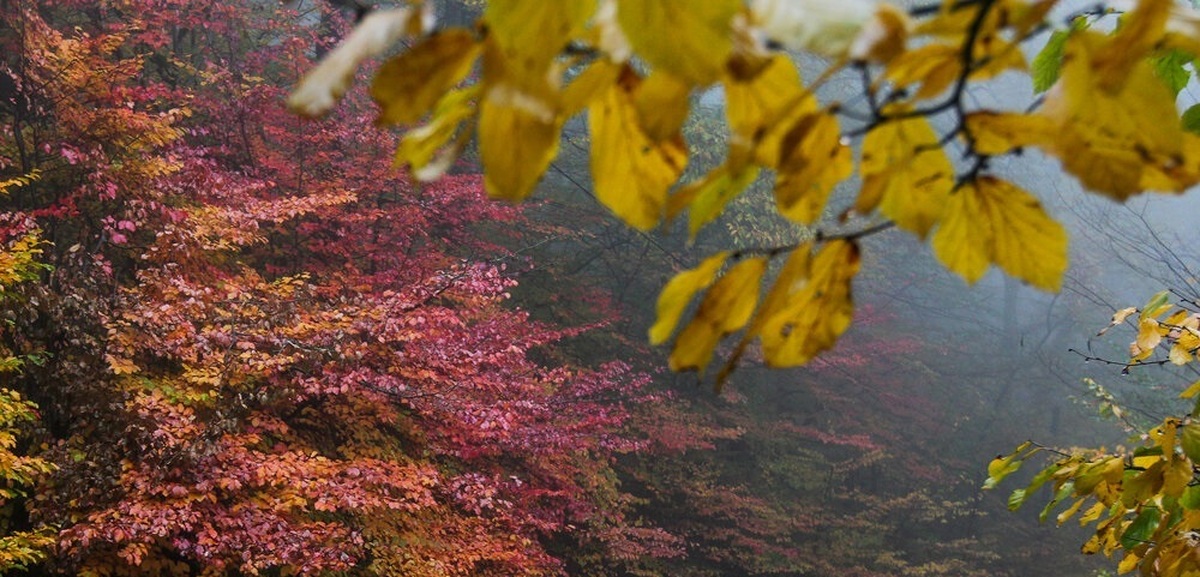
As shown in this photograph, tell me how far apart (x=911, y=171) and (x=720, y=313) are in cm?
11

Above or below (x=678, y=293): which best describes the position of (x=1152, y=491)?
below

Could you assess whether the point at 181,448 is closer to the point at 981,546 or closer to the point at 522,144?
the point at 522,144

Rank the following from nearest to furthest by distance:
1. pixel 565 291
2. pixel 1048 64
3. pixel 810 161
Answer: pixel 810 161, pixel 1048 64, pixel 565 291

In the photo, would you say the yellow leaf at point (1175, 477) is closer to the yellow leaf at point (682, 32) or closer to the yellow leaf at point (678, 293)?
the yellow leaf at point (678, 293)

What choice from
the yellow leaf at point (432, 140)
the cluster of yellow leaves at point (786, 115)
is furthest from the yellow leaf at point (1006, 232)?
the yellow leaf at point (432, 140)

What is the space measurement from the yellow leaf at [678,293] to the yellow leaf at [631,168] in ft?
0.10

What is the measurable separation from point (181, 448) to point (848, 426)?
8.42 m

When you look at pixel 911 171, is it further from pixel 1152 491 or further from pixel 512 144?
pixel 1152 491

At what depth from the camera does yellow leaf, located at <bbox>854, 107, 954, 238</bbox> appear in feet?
1.21

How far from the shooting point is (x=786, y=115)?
11.7 inches

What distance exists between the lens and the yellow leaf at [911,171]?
37 cm

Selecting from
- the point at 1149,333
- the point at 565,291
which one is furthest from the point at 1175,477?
the point at 565,291

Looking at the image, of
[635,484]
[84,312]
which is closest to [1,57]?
[84,312]

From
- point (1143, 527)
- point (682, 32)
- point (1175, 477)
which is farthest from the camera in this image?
point (1143, 527)
